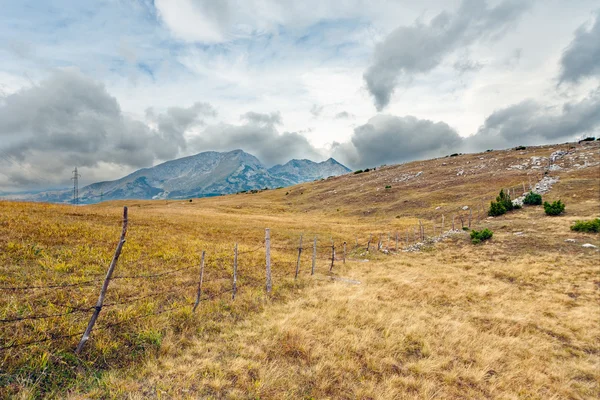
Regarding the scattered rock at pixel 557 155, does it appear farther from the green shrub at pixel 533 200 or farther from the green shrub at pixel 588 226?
the green shrub at pixel 588 226

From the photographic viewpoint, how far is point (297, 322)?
959cm

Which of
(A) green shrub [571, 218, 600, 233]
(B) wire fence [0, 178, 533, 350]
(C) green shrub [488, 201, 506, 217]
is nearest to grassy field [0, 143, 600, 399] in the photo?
(B) wire fence [0, 178, 533, 350]

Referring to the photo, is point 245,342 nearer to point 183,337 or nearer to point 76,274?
point 183,337

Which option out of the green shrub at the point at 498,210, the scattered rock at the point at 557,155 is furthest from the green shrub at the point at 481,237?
the scattered rock at the point at 557,155

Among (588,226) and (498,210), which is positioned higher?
(498,210)

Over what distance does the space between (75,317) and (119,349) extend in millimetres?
2124

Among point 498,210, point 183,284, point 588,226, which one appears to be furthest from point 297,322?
point 498,210

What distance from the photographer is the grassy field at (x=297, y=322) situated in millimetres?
6504

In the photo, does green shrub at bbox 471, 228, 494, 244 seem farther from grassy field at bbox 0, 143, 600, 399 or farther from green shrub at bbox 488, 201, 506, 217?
green shrub at bbox 488, 201, 506, 217

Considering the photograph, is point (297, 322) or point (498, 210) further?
point (498, 210)

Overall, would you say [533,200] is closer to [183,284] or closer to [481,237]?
[481,237]

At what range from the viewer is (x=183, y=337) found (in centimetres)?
803

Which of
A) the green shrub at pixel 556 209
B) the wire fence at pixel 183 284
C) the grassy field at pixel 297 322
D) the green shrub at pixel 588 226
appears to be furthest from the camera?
the green shrub at pixel 556 209

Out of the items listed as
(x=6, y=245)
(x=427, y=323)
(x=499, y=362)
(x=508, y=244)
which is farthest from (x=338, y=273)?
(x=6, y=245)
